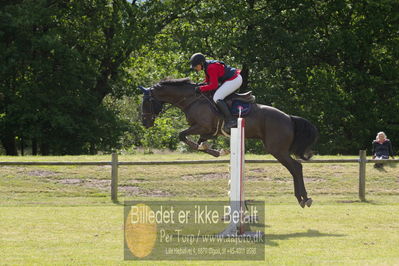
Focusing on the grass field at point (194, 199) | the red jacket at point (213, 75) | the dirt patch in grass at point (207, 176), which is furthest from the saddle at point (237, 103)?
the dirt patch in grass at point (207, 176)

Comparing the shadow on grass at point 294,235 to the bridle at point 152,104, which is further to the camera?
the bridle at point 152,104

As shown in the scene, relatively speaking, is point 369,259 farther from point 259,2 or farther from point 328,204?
point 259,2

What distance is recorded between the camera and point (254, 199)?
1393cm

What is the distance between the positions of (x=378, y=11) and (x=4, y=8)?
15.2 metres

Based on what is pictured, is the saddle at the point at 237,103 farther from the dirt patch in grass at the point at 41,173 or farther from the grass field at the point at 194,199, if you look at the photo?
the dirt patch in grass at the point at 41,173

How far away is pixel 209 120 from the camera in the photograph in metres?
10.6

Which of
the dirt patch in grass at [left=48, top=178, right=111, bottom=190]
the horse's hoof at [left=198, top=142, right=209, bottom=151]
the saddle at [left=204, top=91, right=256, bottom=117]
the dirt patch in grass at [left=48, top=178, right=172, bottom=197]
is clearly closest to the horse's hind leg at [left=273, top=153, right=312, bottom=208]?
the saddle at [left=204, top=91, right=256, bottom=117]

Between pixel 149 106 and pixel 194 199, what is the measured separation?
11.7 ft

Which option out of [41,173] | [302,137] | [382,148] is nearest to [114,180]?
[41,173]

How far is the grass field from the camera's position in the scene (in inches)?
301

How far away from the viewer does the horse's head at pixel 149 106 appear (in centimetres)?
1077

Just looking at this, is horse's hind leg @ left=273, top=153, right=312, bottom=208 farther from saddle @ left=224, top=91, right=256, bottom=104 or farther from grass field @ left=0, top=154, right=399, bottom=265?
saddle @ left=224, top=91, right=256, bottom=104

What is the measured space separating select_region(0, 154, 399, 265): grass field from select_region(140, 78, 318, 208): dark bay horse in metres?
1.13

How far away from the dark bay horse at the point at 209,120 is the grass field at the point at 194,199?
1129 millimetres
